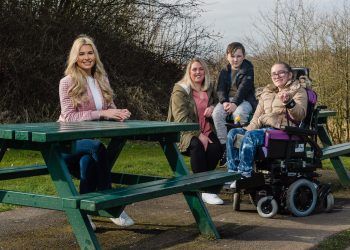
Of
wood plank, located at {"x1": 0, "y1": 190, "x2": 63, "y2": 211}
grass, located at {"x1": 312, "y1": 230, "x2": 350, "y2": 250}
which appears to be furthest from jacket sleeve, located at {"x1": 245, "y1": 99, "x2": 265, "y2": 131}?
wood plank, located at {"x1": 0, "y1": 190, "x2": 63, "y2": 211}

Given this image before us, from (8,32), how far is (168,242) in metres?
10.7

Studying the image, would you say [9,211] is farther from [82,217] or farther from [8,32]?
[8,32]

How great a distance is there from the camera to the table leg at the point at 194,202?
17.7 ft

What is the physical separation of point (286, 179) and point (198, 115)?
1.39m

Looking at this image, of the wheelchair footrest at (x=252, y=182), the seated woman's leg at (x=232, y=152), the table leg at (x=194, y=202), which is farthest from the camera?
the seated woman's leg at (x=232, y=152)

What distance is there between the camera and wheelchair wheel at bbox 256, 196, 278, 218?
6281 millimetres

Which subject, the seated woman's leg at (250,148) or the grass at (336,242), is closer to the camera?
the grass at (336,242)

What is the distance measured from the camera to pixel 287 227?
5852 millimetres

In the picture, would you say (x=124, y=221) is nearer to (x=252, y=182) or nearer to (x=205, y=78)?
(x=252, y=182)

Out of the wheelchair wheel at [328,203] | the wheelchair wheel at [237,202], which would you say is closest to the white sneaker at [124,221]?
the wheelchair wheel at [237,202]

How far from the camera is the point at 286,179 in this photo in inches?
256

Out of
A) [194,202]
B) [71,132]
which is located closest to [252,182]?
[194,202]

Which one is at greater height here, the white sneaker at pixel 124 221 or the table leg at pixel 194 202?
the table leg at pixel 194 202

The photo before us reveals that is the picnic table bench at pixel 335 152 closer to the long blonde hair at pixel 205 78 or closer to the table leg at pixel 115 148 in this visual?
the long blonde hair at pixel 205 78
